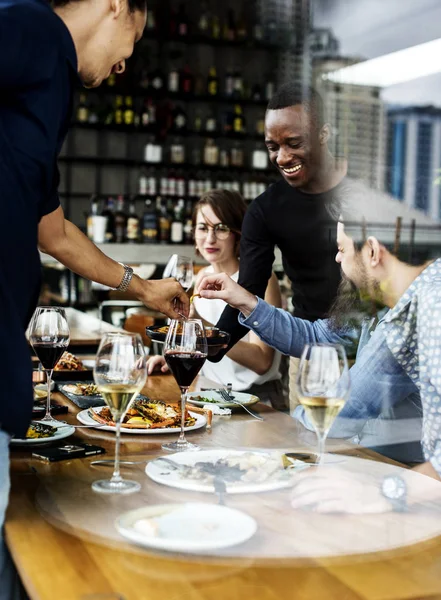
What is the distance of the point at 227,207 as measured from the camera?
2.99m

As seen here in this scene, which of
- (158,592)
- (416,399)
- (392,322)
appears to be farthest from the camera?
(416,399)

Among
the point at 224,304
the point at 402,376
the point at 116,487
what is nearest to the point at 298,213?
the point at 224,304

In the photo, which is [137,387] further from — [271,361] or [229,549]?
[271,361]

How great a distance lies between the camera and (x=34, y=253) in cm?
118

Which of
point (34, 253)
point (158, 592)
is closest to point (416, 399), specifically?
point (34, 253)

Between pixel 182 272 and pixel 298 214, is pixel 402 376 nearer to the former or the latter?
pixel 182 272

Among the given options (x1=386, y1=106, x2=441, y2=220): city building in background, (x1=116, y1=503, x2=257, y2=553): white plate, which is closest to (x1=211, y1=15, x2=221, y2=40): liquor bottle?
(x1=386, y1=106, x2=441, y2=220): city building in background

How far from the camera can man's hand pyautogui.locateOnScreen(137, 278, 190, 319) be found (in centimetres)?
187

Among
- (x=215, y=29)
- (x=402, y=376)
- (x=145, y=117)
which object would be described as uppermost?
(x=215, y=29)

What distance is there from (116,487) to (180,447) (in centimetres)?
26

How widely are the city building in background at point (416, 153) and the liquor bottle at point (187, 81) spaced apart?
194 centimetres

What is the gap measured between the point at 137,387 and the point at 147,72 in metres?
6.72

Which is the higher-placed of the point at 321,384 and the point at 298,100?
the point at 298,100

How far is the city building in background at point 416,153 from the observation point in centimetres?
625
